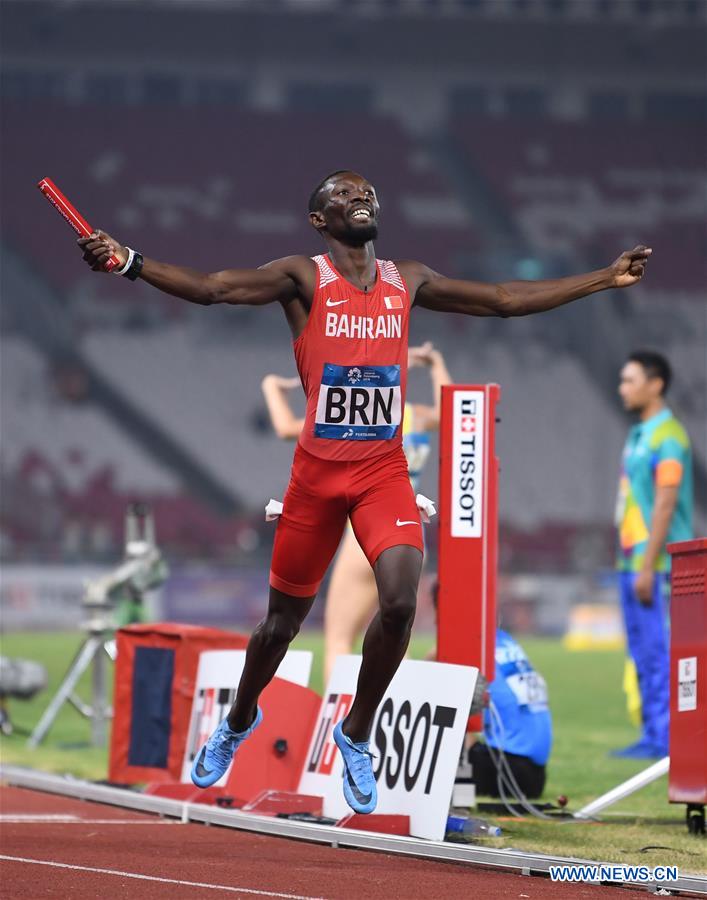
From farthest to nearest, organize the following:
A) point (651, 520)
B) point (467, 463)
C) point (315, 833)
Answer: point (651, 520) < point (467, 463) < point (315, 833)

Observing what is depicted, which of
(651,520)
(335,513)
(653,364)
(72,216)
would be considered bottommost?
(335,513)

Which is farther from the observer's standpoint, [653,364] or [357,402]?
[653,364]

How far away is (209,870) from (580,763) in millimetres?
4864

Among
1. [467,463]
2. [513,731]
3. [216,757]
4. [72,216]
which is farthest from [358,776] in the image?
[513,731]

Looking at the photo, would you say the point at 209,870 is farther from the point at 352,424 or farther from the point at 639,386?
the point at 639,386

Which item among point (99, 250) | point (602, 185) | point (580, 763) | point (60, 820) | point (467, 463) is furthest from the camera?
point (602, 185)

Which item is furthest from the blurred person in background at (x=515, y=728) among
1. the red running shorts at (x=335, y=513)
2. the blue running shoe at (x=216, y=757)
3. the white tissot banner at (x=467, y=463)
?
the red running shorts at (x=335, y=513)

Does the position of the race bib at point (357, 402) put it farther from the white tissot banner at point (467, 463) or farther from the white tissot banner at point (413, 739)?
the white tissot banner at point (413, 739)

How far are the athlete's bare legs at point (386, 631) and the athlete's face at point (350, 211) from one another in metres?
1.08

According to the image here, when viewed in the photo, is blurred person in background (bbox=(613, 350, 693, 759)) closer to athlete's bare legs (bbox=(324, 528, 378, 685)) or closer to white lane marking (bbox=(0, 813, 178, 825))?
athlete's bare legs (bbox=(324, 528, 378, 685))

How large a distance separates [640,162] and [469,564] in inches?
1388

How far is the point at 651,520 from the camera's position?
967 centimetres

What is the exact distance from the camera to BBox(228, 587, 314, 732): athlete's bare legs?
5.96 metres

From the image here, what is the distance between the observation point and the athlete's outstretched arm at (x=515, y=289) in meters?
5.72
